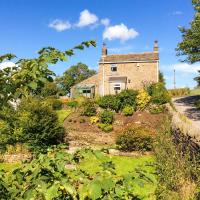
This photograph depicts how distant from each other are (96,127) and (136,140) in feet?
23.3

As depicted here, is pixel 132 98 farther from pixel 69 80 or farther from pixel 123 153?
pixel 69 80

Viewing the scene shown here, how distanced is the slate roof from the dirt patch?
19.0m

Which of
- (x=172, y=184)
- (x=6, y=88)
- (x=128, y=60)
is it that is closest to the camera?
(x=6, y=88)

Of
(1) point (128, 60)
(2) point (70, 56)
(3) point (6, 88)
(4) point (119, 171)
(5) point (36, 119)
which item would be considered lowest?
(4) point (119, 171)

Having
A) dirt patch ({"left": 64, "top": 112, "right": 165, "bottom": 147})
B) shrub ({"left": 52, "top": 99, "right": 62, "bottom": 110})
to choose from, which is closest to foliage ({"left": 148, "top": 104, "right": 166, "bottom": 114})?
dirt patch ({"left": 64, "top": 112, "right": 165, "bottom": 147})

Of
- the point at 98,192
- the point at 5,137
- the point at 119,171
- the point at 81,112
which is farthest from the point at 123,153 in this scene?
the point at 98,192

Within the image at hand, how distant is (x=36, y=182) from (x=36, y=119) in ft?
69.3

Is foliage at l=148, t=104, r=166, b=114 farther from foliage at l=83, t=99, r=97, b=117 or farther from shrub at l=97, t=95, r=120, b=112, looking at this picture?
foliage at l=83, t=99, r=97, b=117

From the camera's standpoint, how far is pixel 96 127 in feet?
Answer: 92.7

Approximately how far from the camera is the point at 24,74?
3109 mm

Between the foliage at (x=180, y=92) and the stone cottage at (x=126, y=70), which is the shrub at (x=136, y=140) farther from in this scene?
the foliage at (x=180, y=92)

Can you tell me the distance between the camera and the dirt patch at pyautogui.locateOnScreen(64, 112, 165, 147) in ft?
84.5

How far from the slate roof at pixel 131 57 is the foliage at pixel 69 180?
4521 cm

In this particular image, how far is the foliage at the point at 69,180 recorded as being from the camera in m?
2.47
